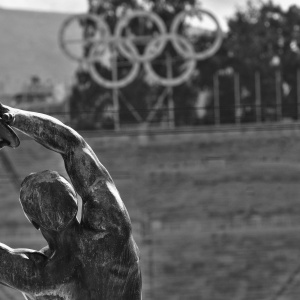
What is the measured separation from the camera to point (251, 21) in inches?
1178

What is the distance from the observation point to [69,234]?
265 centimetres

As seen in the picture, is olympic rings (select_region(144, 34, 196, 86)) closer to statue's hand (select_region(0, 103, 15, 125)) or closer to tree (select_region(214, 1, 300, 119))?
tree (select_region(214, 1, 300, 119))

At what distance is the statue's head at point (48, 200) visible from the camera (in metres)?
2.61

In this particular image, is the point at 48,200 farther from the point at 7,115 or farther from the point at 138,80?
the point at 138,80

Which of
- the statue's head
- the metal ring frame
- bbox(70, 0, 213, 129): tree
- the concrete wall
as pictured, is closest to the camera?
the statue's head

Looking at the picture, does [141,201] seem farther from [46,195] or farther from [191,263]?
[46,195]

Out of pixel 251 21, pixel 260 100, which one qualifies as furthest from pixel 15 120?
pixel 251 21

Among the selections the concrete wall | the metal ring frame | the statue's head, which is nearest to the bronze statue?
the statue's head

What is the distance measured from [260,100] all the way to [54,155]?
13286 millimetres

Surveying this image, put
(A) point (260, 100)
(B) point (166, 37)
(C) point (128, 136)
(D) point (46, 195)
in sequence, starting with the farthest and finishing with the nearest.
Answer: (A) point (260, 100), (B) point (166, 37), (C) point (128, 136), (D) point (46, 195)

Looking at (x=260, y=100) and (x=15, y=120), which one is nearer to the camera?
(x=15, y=120)

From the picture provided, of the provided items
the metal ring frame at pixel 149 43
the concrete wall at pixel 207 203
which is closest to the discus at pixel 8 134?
the concrete wall at pixel 207 203

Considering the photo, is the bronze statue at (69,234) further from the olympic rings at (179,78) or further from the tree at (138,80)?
the tree at (138,80)

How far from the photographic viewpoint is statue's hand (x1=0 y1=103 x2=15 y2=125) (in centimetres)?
262
